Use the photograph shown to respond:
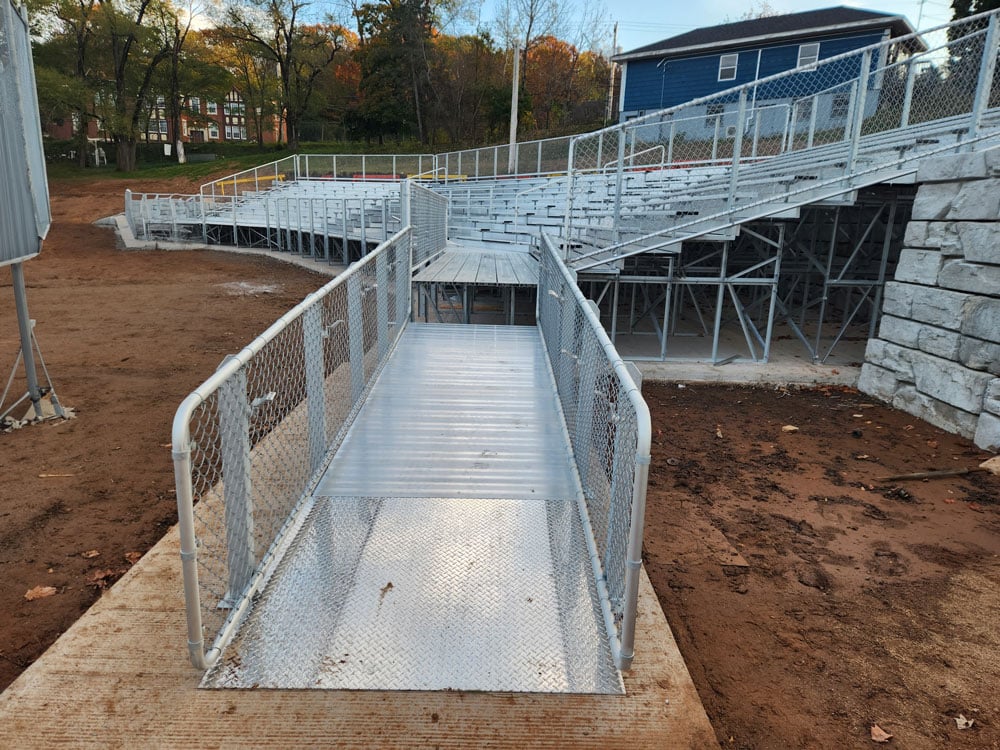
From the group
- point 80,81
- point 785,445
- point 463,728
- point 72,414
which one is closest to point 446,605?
point 463,728

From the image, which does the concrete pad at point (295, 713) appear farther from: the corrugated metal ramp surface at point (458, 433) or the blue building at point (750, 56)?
the blue building at point (750, 56)

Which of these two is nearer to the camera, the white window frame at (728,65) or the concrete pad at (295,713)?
the concrete pad at (295,713)

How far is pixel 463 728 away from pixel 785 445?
544 centimetres

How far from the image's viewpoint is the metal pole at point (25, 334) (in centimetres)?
591

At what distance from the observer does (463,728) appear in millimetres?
2297

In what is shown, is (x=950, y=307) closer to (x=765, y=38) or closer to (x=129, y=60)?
(x=765, y=38)

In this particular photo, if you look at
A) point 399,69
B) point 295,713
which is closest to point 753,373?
point 295,713

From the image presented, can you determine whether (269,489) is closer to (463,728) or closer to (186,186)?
(463,728)

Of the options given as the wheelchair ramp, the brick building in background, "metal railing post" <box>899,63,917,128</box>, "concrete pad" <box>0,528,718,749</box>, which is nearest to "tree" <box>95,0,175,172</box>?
the brick building in background

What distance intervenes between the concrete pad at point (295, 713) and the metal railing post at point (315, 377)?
1.51 m

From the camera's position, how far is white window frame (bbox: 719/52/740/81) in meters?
28.3

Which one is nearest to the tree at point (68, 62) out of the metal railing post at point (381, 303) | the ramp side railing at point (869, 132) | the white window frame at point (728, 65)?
the white window frame at point (728, 65)

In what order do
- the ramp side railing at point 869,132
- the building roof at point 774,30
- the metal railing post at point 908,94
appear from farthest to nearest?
the building roof at point 774,30 → the metal railing post at point 908,94 → the ramp side railing at point 869,132

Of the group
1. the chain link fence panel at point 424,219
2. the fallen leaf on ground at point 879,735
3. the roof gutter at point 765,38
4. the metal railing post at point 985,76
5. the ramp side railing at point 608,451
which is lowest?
the fallen leaf on ground at point 879,735
